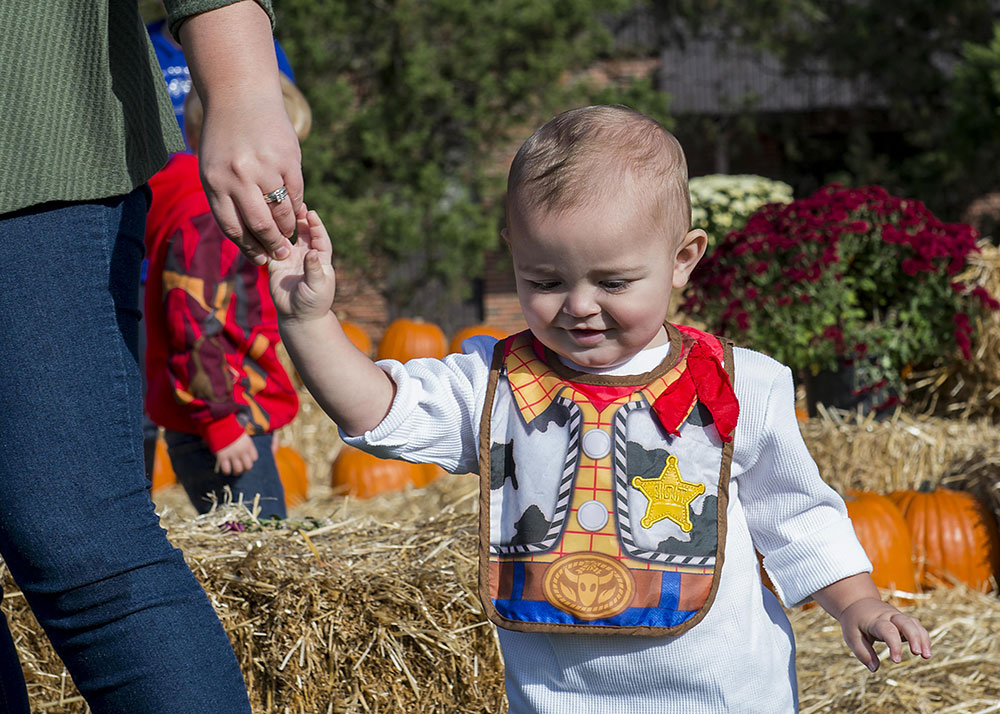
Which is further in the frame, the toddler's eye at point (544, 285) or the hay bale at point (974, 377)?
the hay bale at point (974, 377)

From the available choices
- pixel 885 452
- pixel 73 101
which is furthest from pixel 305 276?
pixel 885 452

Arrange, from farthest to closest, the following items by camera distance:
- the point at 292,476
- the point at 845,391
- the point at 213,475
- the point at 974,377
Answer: the point at 292,476, the point at 974,377, the point at 845,391, the point at 213,475

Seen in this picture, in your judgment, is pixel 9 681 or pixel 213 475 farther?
pixel 213 475

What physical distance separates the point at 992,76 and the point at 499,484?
882cm

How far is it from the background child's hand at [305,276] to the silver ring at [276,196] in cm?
5

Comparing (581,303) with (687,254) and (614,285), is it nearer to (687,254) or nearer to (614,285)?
(614,285)

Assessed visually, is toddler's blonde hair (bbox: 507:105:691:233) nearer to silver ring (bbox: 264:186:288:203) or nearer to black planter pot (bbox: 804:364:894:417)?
silver ring (bbox: 264:186:288:203)

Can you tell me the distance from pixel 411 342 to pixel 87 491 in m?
6.76

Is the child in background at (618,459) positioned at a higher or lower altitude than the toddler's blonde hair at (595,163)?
lower

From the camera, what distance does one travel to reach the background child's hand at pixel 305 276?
140 centimetres

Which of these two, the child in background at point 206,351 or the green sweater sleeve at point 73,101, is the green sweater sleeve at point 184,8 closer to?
the green sweater sleeve at point 73,101

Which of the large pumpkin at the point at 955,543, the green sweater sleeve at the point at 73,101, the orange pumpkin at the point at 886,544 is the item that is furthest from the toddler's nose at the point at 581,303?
the large pumpkin at the point at 955,543

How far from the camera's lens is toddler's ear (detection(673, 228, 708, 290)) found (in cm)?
162

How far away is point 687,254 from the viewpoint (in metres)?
1.64
